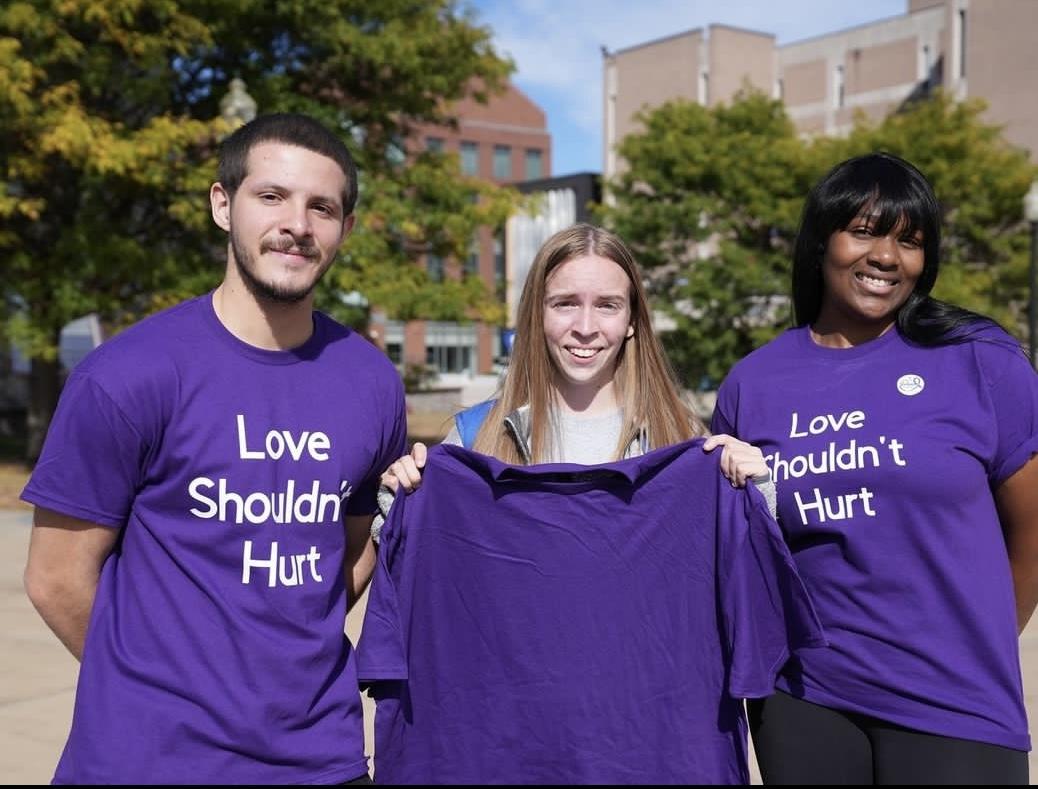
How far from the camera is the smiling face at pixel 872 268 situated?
9.76 feet

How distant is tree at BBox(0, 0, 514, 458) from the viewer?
14531mm

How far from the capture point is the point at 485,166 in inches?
3155

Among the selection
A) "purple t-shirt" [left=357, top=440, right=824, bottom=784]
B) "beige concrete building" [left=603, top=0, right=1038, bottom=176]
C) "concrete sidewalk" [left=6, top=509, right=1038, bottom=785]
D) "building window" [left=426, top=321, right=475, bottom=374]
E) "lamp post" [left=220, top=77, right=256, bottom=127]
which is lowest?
"concrete sidewalk" [left=6, top=509, right=1038, bottom=785]

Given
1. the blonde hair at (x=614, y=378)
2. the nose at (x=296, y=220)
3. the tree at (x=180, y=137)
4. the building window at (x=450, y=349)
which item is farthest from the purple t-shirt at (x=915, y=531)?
the building window at (x=450, y=349)

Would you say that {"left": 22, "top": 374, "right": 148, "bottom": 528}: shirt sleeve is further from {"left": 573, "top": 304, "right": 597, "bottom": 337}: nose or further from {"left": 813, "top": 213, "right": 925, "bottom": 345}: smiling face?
{"left": 813, "top": 213, "right": 925, "bottom": 345}: smiling face

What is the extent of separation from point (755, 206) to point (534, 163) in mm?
59433

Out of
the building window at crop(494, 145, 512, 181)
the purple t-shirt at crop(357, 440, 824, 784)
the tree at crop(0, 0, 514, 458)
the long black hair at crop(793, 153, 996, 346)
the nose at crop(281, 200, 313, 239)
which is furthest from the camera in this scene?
the building window at crop(494, 145, 512, 181)

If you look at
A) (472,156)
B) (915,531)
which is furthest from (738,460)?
(472,156)

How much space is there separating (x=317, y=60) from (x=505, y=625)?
16.4 metres

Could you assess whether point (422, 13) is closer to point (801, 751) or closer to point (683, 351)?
point (683, 351)

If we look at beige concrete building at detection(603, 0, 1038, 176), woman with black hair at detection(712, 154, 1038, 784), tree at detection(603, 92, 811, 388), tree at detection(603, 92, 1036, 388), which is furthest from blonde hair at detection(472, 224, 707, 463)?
beige concrete building at detection(603, 0, 1038, 176)

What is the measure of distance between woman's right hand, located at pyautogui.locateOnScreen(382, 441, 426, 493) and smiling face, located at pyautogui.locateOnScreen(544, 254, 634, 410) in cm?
46

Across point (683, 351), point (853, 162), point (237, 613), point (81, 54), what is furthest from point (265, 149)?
point (683, 351)

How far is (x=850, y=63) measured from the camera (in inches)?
1988
